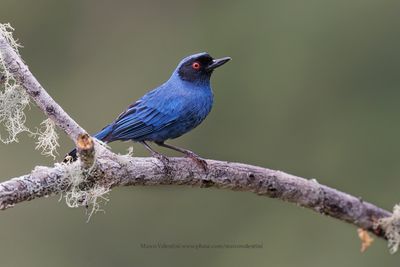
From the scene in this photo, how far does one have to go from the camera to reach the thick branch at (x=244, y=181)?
499 cm

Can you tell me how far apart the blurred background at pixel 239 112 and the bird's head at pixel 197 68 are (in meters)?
2.84

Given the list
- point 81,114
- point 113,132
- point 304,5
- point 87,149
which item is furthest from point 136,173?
point 304,5

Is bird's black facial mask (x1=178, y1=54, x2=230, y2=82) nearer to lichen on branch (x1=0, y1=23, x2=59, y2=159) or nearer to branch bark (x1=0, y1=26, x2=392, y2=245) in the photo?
branch bark (x1=0, y1=26, x2=392, y2=245)

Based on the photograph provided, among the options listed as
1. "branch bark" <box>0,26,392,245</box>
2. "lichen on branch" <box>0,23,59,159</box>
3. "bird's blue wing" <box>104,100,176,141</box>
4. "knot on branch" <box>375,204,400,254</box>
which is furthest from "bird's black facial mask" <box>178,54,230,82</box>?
"knot on branch" <box>375,204,400,254</box>

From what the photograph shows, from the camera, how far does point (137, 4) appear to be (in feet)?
37.6

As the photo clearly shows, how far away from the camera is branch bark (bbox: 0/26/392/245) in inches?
181

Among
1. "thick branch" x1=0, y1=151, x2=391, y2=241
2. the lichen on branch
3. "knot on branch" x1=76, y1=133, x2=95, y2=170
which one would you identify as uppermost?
the lichen on branch

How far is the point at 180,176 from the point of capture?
18.1 ft

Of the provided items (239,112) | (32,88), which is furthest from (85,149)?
(239,112)

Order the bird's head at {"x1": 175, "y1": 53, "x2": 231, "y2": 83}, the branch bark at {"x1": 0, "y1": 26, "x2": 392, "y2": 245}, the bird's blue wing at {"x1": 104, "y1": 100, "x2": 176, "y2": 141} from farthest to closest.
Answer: the bird's head at {"x1": 175, "y1": 53, "x2": 231, "y2": 83}, the bird's blue wing at {"x1": 104, "y1": 100, "x2": 176, "y2": 141}, the branch bark at {"x1": 0, "y1": 26, "x2": 392, "y2": 245}

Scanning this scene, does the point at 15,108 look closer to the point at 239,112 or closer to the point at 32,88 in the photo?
the point at 32,88

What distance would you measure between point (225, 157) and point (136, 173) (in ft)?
14.8

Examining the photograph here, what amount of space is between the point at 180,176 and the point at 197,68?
1547 mm

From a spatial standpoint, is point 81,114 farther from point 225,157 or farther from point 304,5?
point 304,5
